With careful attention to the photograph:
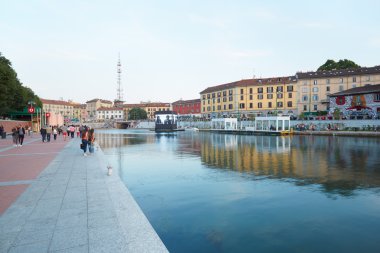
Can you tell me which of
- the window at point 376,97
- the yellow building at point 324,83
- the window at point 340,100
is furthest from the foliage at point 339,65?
the window at point 376,97

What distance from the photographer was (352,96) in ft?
194

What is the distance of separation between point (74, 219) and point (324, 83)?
257 ft

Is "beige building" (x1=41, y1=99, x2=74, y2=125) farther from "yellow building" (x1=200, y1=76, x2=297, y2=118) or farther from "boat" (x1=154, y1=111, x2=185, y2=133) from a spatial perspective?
"yellow building" (x1=200, y1=76, x2=297, y2=118)

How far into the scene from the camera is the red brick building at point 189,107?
395ft

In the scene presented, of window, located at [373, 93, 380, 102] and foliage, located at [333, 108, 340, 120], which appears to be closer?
window, located at [373, 93, 380, 102]

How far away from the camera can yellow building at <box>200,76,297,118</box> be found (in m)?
81.8

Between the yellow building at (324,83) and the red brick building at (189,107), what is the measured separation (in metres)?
48.1

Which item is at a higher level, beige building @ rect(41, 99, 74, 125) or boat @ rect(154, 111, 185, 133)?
beige building @ rect(41, 99, 74, 125)

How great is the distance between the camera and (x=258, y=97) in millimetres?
86188

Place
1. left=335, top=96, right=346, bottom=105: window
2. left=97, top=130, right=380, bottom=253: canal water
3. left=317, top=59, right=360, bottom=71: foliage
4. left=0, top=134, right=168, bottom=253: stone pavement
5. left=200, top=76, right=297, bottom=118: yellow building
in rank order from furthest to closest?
left=200, top=76, right=297, bottom=118: yellow building
left=317, top=59, right=360, bottom=71: foliage
left=335, top=96, right=346, bottom=105: window
left=97, top=130, right=380, bottom=253: canal water
left=0, top=134, right=168, bottom=253: stone pavement

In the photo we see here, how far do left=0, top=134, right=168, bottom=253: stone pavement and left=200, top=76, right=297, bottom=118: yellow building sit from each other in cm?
7283

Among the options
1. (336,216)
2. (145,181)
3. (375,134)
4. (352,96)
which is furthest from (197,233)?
(352,96)

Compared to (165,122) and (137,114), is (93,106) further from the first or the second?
(165,122)

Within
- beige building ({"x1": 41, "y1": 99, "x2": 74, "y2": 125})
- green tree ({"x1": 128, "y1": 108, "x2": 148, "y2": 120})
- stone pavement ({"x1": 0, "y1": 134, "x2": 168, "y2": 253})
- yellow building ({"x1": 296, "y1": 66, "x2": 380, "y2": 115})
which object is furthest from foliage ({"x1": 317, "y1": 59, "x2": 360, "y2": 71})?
beige building ({"x1": 41, "y1": 99, "x2": 74, "y2": 125})
